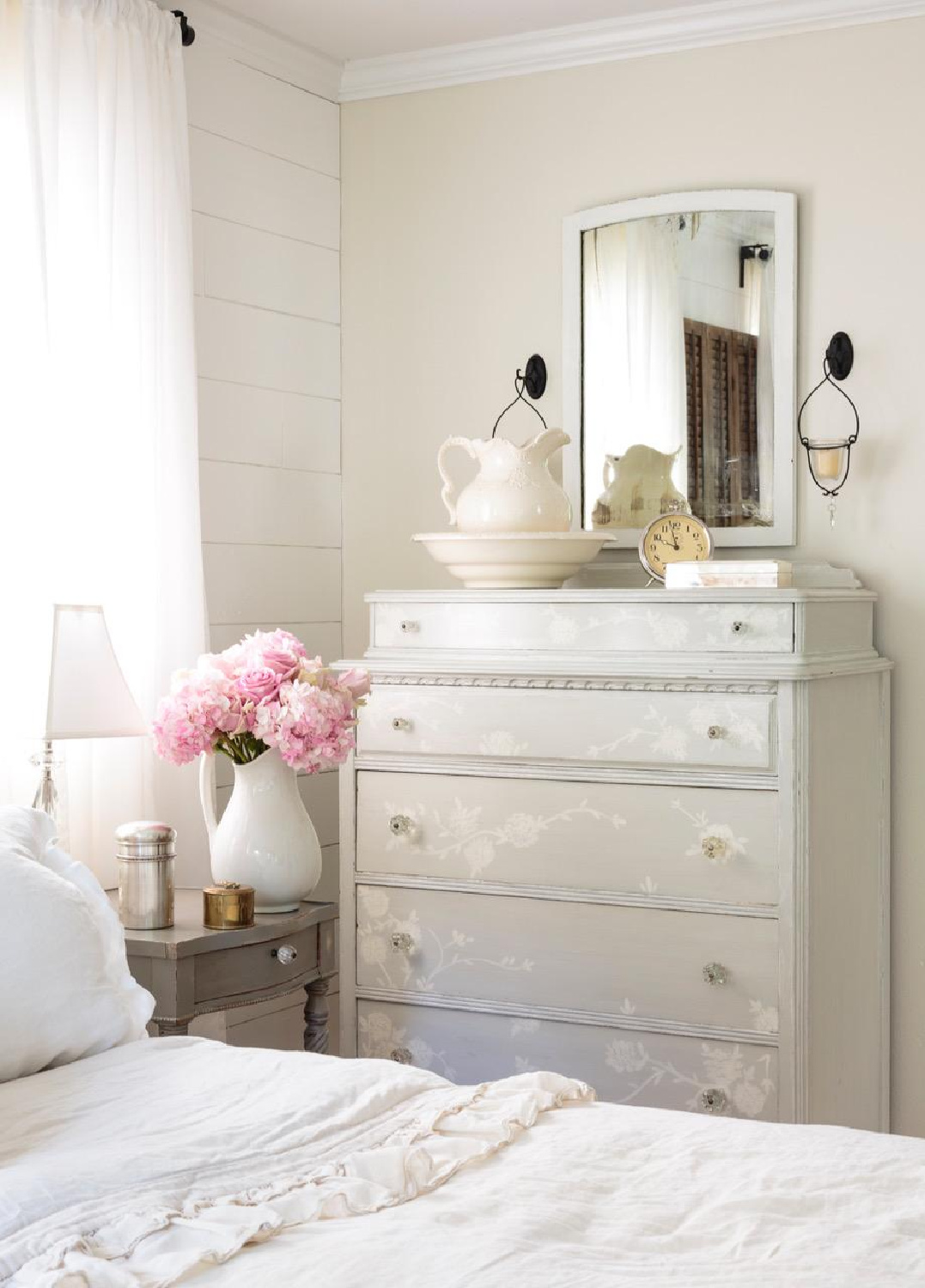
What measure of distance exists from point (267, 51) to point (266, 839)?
1.93 metres

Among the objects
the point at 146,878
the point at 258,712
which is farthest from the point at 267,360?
the point at 146,878

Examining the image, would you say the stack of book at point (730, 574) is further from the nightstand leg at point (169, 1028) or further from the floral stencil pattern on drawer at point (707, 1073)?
the nightstand leg at point (169, 1028)

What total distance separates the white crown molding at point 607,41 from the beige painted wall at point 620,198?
3 centimetres

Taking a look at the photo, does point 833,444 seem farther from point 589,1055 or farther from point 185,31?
point 185,31

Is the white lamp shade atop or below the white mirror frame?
below

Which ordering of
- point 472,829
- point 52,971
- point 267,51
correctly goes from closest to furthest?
point 52,971, point 472,829, point 267,51

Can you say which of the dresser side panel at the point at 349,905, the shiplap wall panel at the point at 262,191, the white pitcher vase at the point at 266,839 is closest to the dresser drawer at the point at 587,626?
the dresser side panel at the point at 349,905

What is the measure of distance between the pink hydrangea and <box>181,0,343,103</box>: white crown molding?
1.52 metres

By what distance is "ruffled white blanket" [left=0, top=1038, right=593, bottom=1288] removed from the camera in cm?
131

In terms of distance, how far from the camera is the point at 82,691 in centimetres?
251

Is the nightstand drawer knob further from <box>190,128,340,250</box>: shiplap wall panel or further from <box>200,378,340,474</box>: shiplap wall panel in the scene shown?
<box>190,128,340,250</box>: shiplap wall panel

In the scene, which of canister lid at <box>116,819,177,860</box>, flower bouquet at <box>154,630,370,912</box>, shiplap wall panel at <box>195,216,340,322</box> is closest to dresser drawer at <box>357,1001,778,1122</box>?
flower bouquet at <box>154,630,370,912</box>

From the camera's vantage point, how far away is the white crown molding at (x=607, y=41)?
3.21 metres

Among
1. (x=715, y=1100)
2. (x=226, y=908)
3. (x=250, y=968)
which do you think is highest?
(x=226, y=908)
